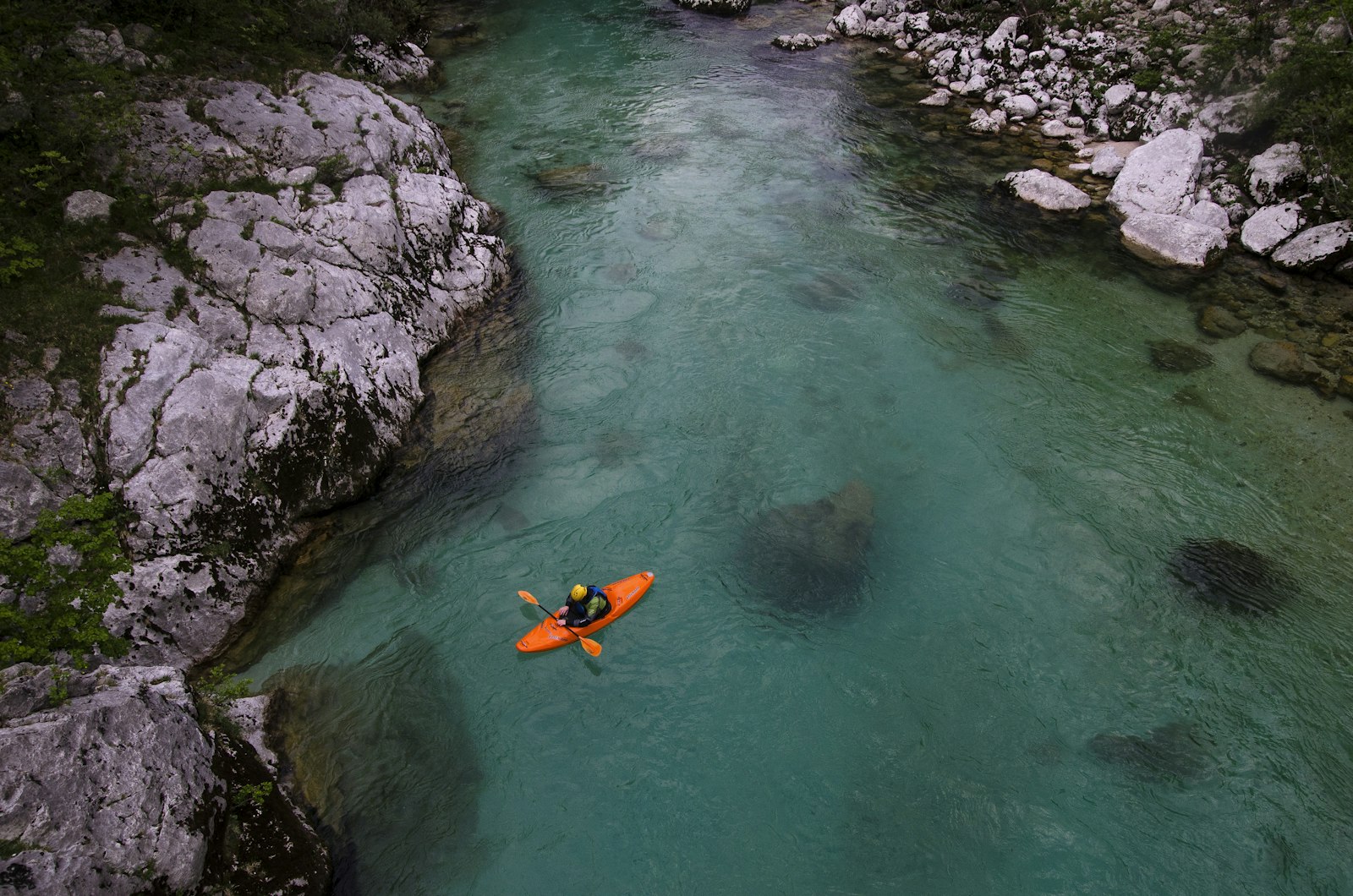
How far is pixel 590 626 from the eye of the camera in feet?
33.6

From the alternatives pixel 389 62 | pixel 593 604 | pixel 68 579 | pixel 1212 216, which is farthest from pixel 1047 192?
pixel 68 579

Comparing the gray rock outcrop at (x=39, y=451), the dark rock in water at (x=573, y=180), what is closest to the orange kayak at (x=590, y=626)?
the gray rock outcrop at (x=39, y=451)

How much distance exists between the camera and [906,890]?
7.84 metres

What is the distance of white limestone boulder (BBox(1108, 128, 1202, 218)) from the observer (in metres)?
18.9

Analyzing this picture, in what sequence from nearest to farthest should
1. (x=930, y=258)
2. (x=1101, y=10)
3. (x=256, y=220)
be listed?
(x=256, y=220), (x=930, y=258), (x=1101, y=10)

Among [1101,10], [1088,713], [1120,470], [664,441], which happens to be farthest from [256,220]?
[1101,10]

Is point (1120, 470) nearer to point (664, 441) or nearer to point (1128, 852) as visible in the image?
point (1128, 852)

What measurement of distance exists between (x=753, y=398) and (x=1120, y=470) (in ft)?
22.5

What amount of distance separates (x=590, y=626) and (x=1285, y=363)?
15.3 metres

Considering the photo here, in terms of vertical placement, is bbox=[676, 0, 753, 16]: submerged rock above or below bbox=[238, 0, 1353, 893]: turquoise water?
above

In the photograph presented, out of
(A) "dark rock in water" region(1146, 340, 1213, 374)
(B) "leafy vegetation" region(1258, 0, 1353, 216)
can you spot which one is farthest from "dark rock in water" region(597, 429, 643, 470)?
(B) "leafy vegetation" region(1258, 0, 1353, 216)

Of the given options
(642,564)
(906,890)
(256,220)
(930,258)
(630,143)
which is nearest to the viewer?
(906,890)

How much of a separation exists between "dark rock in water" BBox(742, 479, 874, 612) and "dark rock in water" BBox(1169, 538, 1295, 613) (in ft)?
16.4

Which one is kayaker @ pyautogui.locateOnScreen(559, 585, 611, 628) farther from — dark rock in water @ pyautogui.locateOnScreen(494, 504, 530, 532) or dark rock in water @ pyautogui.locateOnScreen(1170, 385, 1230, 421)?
dark rock in water @ pyautogui.locateOnScreen(1170, 385, 1230, 421)
